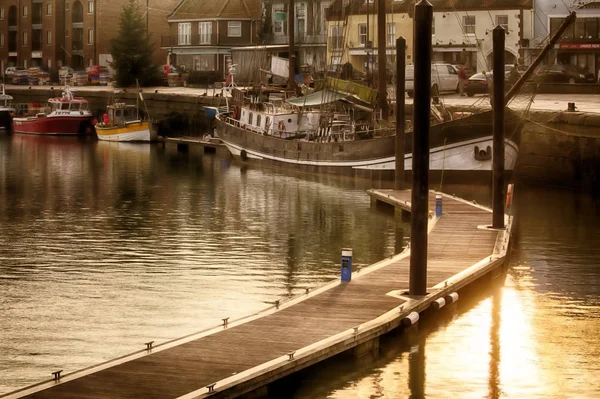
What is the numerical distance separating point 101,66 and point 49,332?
80.1 meters

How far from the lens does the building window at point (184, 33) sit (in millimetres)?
95500

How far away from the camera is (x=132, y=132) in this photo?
70.6 meters

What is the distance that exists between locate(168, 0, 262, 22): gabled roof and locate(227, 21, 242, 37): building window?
0.45 meters

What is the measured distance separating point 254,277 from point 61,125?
53922 millimetres

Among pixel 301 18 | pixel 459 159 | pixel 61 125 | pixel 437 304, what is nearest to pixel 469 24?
pixel 301 18

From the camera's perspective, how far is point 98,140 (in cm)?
7325

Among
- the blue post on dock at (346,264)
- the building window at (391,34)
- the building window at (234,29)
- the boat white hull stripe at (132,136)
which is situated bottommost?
the blue post on dock at (346,264)

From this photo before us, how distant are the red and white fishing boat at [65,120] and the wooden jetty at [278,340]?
55.6 metres

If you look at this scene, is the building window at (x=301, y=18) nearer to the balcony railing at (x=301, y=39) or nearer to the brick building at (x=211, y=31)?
the balcony railing at (x=301, y=39)

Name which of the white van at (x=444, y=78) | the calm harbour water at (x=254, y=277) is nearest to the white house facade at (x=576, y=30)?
the white van at (x=444, y=78)

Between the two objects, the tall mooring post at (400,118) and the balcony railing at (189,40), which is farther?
the balcony railing at (189,40)

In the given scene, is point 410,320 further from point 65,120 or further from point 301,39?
point 301,39

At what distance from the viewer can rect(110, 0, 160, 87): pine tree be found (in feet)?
280

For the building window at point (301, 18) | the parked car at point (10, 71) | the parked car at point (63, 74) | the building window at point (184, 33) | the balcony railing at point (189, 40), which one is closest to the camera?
the building window at point (301, 18)
